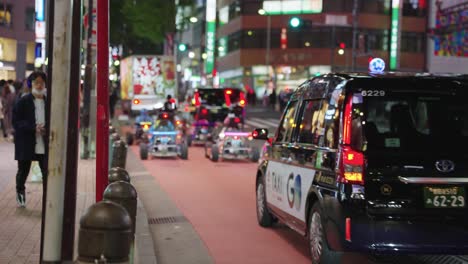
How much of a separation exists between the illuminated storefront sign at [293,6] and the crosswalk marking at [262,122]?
2622 cm

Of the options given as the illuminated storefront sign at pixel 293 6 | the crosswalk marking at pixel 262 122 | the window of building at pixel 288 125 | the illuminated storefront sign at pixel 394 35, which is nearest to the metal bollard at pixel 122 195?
the window of building at pixel 288 125

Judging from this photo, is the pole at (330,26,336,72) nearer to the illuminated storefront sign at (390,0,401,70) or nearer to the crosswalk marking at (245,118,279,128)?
the illuminated storefront sign at (390,0,401,70)

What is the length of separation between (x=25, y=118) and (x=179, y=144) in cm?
1077

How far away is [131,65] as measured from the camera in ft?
121

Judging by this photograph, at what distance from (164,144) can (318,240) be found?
44.8ft

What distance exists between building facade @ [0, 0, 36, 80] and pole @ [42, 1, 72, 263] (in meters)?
16.7

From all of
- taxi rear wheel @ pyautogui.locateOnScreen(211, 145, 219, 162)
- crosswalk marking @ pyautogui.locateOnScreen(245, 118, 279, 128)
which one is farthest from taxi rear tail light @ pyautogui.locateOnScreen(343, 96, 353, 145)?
crosswalk marking @ pyautogui.locateOnScreen(245, 118, 279, 128)

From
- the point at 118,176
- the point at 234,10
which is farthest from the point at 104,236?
the point at 234,10

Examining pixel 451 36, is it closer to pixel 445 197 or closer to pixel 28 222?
pixel 28 222

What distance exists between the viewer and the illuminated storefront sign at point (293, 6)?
70812mm

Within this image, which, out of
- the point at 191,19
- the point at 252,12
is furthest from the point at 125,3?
the point at 252,12

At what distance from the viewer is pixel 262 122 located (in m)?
44.1

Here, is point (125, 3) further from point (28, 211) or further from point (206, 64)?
point (206, 64)

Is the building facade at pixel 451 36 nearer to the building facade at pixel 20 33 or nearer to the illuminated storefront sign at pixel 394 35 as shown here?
the building facade at pixel 20 33
